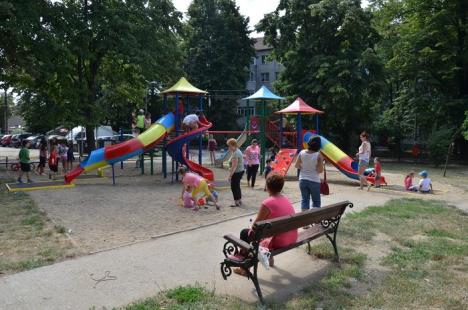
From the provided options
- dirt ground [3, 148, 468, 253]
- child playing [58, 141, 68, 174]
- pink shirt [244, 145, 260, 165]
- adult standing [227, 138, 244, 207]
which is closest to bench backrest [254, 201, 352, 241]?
dirt ground [3, 148, 468, 253]

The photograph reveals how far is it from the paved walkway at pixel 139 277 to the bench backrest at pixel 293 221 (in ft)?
2.26

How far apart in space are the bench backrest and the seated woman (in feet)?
0.77

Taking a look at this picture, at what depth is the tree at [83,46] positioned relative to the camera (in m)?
17.5

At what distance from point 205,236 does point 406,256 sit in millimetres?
3210

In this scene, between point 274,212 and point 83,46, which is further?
point 83,46

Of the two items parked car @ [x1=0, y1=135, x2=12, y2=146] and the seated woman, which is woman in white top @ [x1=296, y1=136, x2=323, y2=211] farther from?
parked car @ [x1=0, y1=135, x2=12, y2=146]

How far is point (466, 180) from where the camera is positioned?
17797 mm

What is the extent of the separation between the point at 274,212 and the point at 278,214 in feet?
0.20

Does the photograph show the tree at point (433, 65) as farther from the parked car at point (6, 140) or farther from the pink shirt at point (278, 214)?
the parked car at point (6, 140)

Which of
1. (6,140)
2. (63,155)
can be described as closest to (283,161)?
(63,155)

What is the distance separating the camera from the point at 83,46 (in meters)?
20.2

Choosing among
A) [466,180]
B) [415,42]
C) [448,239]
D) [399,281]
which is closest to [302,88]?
[415,42]

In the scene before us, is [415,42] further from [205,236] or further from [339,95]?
[205,236]

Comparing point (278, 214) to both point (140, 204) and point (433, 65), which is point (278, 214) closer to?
point (140, 204)
